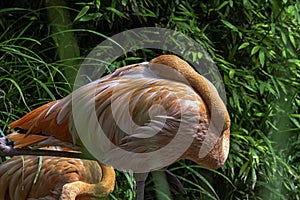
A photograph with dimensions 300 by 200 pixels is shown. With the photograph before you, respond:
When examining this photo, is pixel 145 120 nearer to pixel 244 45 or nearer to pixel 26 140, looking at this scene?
pixel 26 140

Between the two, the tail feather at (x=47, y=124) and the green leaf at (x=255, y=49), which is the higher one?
the tail feather at (x=47, y=124)

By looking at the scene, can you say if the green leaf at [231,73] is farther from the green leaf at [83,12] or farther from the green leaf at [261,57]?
the green leaf at [83,12]

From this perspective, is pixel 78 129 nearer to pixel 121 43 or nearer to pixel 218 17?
pixel 121 43

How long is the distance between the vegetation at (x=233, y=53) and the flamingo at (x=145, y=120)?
0.75 metres

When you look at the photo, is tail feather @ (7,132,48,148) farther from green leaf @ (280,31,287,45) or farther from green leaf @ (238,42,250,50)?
green leaf @ (280,31,287,45)

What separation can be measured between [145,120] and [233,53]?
1.36 m

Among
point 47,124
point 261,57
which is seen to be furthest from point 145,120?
point 261,57

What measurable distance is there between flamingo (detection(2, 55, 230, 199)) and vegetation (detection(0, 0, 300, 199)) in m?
0.75

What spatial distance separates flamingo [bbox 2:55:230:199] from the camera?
48.6 inches

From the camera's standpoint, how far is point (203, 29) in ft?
8.19

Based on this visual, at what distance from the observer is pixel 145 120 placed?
125cm

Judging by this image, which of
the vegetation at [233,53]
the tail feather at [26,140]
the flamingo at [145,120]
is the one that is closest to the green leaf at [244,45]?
the vegetation at [233,53]

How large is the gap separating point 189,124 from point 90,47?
1238 mm

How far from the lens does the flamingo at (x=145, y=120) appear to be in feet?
4.05
